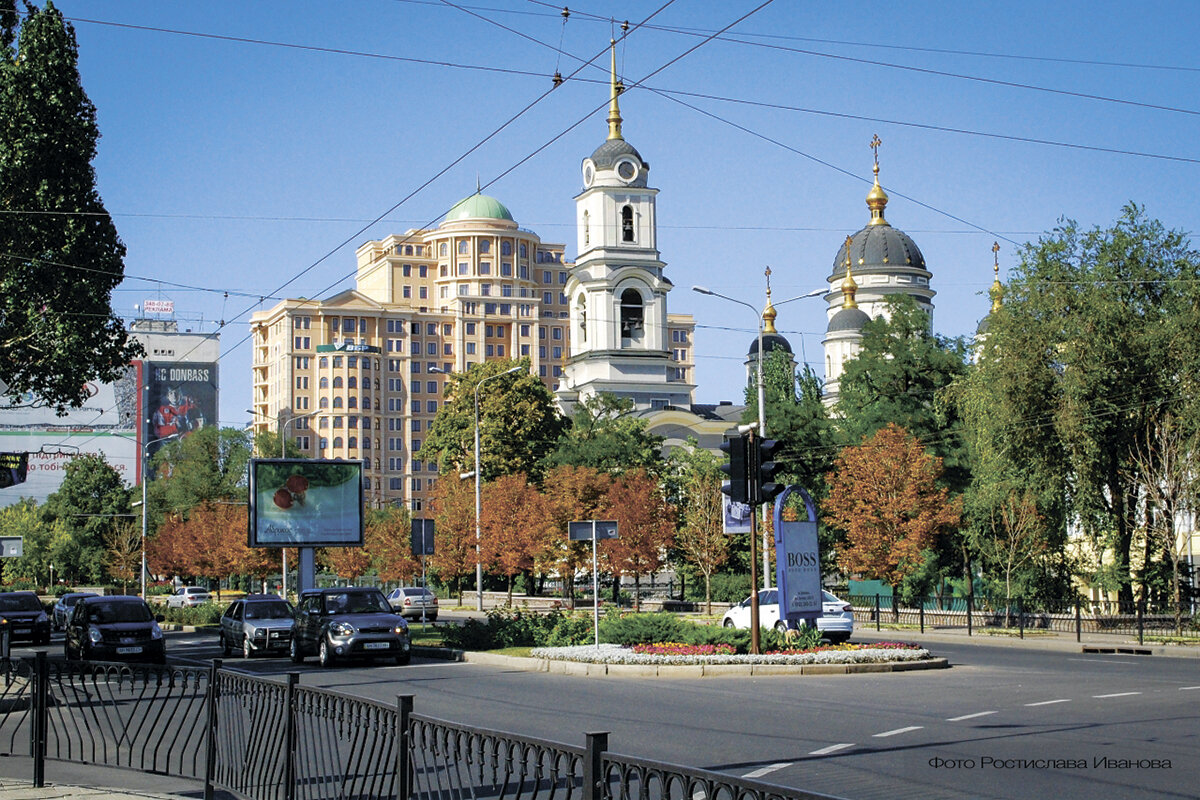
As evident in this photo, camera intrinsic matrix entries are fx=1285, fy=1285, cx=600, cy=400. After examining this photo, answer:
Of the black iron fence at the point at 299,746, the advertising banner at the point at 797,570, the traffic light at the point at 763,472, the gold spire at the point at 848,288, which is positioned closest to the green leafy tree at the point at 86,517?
the gold spire at the point at 848,288

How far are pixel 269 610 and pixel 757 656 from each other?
44.8ft

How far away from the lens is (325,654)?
26812 millimetres

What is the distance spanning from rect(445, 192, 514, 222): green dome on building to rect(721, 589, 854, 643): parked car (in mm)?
129631

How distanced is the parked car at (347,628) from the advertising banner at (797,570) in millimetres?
7955

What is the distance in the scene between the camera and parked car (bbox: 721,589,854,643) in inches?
1280

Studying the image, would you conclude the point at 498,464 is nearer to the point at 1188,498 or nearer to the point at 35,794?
the point at 1188,498

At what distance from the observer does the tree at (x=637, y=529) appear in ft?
A: 182

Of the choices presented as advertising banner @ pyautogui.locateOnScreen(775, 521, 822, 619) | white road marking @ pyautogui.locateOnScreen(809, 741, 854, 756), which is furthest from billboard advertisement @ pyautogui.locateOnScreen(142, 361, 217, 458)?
white road marking @ pyautogui.locateOnScreen(809, 741, 854, 756)

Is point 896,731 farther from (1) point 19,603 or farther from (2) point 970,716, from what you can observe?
(1) point 19,603

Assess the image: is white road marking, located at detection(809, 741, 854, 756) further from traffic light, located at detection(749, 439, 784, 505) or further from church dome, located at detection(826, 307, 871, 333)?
church dome, located at detection(826, 307, 871, 333)

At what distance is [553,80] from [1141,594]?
100ft

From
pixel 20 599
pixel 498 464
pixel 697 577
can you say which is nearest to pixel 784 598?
pixel 20 599

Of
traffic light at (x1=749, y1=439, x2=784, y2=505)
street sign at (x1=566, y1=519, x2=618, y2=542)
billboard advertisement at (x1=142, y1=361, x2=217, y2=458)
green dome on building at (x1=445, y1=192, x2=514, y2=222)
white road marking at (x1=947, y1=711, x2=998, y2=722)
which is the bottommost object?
white road marking at (x1=947, y1=711, x2=998, y2=722)

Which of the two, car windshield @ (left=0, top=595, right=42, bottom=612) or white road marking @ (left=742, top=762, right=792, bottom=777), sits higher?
white road marking @ (left=742, top=762, right=792, bottom=777)
